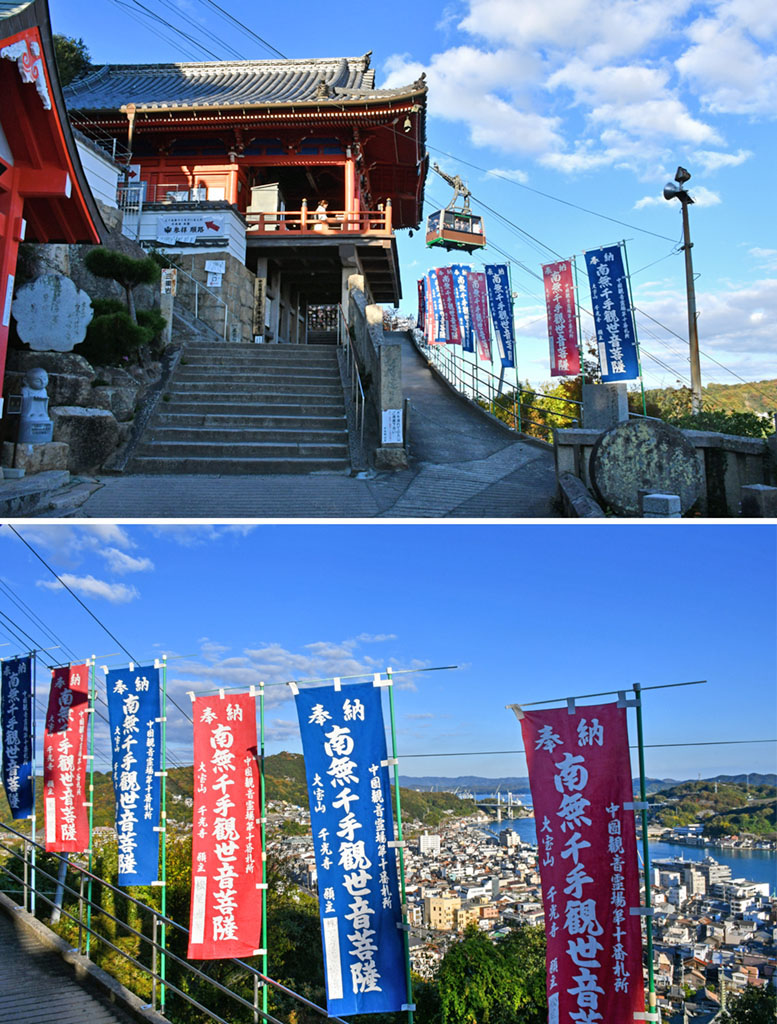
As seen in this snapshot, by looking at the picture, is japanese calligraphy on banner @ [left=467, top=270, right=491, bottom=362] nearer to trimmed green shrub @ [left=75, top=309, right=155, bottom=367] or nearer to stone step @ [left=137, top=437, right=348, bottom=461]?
trimmed green shrub @ [left=75, top=309, right=155, bottom=367]

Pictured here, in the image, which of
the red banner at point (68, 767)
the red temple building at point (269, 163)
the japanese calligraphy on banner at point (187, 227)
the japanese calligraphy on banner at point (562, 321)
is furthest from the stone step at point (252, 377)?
the japanese calligraphy on banner at point (187, 227)

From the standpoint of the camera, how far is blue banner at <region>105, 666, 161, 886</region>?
880 centimetres

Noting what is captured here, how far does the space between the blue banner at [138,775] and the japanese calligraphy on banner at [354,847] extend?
337 cm

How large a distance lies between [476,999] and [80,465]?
10358 mm

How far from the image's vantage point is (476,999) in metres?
12.5

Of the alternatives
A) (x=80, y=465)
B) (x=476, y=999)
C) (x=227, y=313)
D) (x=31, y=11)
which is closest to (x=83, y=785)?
(x=80, y=465)

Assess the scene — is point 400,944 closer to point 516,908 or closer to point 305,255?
point 516,908

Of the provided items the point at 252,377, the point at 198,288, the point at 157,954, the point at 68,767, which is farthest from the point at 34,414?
the point at 198,288

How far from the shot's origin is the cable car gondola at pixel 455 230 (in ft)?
106

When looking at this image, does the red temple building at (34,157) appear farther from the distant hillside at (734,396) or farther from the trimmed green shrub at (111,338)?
the distant hillside at (734,396)

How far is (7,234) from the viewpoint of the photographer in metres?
8.01

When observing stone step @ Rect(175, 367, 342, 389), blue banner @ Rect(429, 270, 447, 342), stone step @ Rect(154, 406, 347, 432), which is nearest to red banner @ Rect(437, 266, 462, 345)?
blue banner @ Rect(429, 270, 447, 342)

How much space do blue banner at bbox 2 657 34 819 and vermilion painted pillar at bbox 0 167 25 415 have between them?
14.6ft

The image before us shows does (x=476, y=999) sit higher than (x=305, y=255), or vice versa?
(x=305, y=255)
